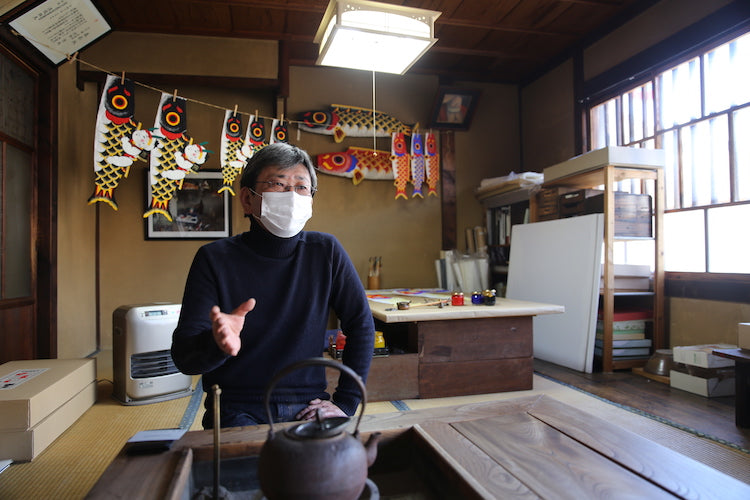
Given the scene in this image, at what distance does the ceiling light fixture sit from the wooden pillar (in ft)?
7.40

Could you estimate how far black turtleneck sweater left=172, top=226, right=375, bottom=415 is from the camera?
1.31 m

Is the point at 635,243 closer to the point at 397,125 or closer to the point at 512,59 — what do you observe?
the point at 512,59

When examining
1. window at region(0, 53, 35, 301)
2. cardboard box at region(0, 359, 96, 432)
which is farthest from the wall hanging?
cardboard box at region(0, 359, 96, 432)

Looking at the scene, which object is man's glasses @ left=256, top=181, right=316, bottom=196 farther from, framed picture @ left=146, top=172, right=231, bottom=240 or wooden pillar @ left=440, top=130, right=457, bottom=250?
wooden pillar @ left=440, top=130, right=457, bottom=250

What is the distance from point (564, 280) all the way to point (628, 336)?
1.97ft

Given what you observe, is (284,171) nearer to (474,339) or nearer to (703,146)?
(474,339)

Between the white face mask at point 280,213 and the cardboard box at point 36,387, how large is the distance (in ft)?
5.10

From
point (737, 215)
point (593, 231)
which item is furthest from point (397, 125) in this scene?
point (737, 215)

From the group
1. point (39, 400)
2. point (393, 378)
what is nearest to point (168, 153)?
point (39, 400)

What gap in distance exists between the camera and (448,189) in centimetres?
525

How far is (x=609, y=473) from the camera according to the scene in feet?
2.83

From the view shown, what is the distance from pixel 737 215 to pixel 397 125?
315cm

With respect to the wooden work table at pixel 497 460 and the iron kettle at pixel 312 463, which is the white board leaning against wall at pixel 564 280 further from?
the iron kettle at pixel 312 463

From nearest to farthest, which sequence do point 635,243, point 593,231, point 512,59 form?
point 593,231
point 635,243
point 512,59
